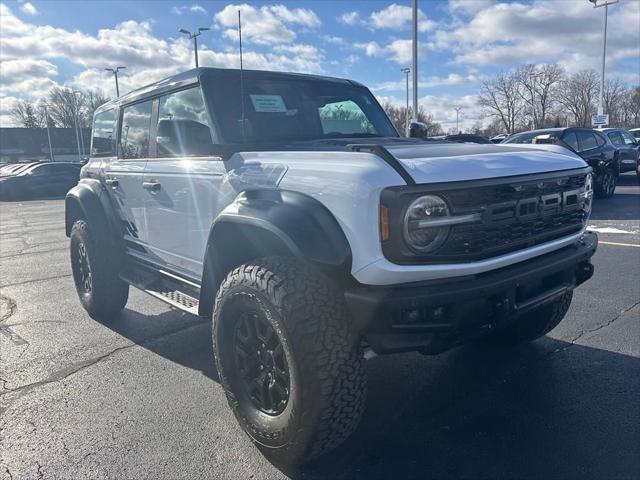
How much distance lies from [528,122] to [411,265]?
72.9 meters

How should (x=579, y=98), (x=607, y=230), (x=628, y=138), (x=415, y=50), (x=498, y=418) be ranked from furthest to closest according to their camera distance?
(x=579, y=98)
(x=415, y=50)
(x=628, y=138)
(x=607, y=230)
(x=498, y=418)

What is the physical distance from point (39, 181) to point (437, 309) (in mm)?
22407

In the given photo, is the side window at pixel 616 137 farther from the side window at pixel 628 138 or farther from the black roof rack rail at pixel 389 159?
the black roof rack rail at pixel 389 159

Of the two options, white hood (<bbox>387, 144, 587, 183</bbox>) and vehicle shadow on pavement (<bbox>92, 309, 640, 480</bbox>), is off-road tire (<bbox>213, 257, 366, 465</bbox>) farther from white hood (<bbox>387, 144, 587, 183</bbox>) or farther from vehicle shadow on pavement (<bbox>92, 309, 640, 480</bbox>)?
white hood (<bbox>387, 144, 587, 183</bbox>)

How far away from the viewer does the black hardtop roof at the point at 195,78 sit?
3.63m

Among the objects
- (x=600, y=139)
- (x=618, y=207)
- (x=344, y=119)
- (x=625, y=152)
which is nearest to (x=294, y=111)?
(x=344, y=119)

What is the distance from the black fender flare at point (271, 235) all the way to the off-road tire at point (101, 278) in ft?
6.32

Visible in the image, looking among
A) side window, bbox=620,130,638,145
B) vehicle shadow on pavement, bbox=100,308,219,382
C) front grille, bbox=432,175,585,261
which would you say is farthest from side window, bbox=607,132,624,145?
vehicle shadow on pavement, bbox=100,308,219,382

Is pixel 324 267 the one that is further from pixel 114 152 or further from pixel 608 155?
pixel 608 155

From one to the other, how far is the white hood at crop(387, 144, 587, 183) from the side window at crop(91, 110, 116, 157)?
3.14 metres

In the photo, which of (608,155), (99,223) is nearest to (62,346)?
(99,223)

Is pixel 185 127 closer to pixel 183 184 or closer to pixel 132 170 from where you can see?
pixel 183 184

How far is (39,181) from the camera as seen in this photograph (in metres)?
21.2

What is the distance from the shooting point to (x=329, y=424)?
240 centimetres
